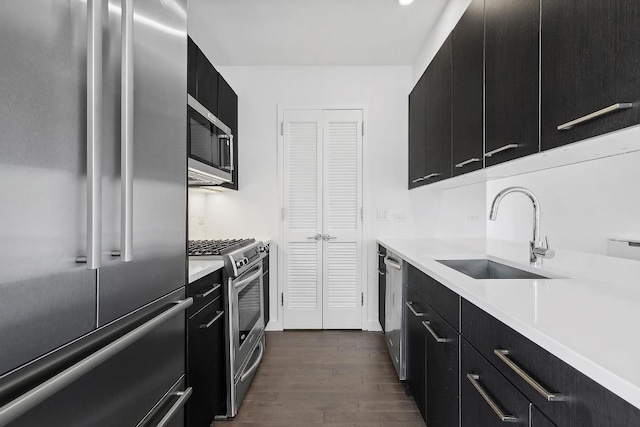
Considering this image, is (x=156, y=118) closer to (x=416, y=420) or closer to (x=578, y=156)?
(x=578, y=156)

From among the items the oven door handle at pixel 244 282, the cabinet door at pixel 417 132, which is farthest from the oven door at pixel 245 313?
the cabinet door at pixel 417 132

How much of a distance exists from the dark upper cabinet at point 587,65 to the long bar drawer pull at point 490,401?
2.59 ft

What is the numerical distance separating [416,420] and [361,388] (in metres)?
0.45

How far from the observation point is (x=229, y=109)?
325 cm

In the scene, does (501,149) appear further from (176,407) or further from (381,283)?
(381,283)

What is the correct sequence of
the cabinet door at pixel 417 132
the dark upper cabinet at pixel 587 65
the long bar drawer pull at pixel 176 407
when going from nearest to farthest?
the dark upper cabinet at pixel 587 65
the long bar drawer pull at pixel 176 407
the cabinet door at pixel 417 132

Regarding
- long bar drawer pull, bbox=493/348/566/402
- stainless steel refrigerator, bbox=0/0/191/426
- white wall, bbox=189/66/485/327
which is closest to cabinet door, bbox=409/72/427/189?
white wall, bbox=189/66/485/327

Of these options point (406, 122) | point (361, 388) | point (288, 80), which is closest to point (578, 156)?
point (361, 388)

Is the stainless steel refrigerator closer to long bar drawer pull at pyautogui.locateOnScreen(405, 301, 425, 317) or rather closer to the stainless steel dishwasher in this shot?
long bar drawer pull at pyautogui.locateOnScreen(405, 301, 425, 317)

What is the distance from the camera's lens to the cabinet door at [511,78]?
128 cm

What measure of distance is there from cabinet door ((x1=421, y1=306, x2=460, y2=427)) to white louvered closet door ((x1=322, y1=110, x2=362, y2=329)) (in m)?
1.82

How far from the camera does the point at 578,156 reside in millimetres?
1342

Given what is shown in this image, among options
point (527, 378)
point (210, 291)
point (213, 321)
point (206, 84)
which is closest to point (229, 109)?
point (206, 84)

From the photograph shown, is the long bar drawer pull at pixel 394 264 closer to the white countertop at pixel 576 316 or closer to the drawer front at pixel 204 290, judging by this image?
the white countertop at pixel 576 316
